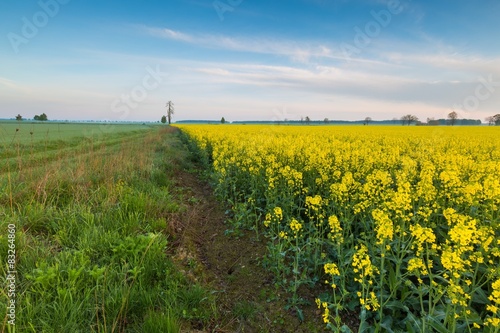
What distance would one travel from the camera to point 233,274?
4.07 meters

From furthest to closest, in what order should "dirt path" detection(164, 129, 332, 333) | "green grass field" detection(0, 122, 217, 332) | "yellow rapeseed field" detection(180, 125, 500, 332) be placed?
"dirt path" detection(164, 129, 332, 333), "green grass field" detection(0, 122, 217, 332), "yellow rapeseed field" detection(180, 125, 500, 332)

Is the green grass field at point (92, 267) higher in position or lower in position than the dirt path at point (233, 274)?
higher

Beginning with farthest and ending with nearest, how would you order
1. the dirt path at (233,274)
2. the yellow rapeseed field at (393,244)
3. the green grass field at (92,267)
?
1. the dirt path at (233,274)
2. the green grass field at (92,267)
3. the yellow rapeseed field at (393,244)

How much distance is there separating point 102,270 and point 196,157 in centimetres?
1186

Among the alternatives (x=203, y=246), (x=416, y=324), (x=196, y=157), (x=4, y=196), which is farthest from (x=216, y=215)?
(x=196, y=157)

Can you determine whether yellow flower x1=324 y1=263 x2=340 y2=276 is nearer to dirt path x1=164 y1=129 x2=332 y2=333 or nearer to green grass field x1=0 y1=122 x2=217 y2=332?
dirt path x1=164 y1=129 x2=332 y2=333

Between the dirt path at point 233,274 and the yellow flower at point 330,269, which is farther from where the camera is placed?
the dirt path at point 233,274

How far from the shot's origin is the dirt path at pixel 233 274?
3090mm

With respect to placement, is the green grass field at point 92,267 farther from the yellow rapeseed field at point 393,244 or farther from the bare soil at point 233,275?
the yellow rapeseed field at point 393,244

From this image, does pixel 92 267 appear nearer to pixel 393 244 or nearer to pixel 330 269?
pixel 330 269

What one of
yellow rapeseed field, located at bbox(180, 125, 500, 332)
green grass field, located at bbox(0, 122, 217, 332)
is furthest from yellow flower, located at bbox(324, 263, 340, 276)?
green grass field, located at bbox(0, 122, 217, 332)

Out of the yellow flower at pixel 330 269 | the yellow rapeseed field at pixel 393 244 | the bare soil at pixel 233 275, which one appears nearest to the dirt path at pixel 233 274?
the bare soil at pixel 233 275

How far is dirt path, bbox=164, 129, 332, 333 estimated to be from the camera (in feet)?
10.1

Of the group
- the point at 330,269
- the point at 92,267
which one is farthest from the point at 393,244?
the point at 92,267
